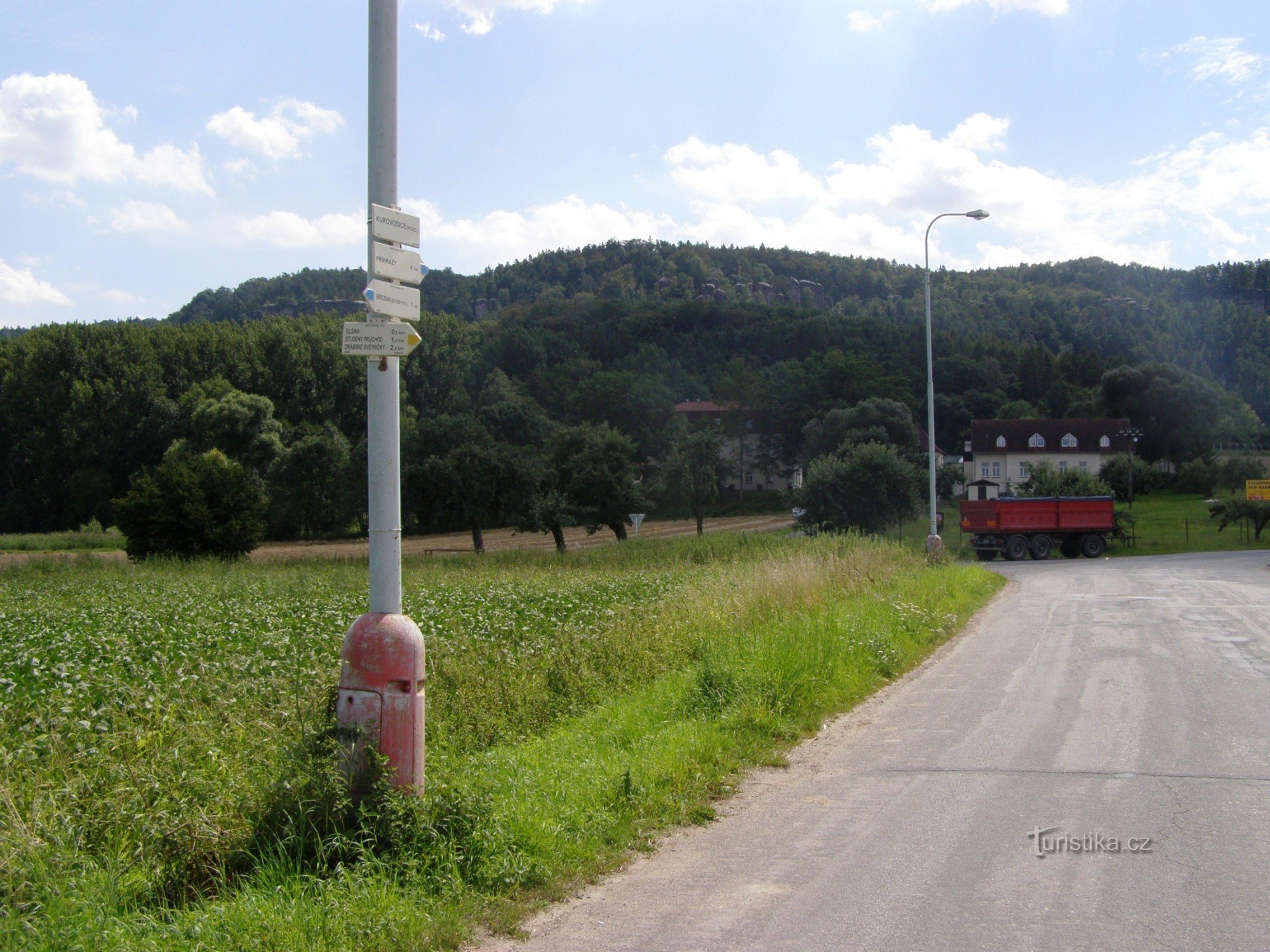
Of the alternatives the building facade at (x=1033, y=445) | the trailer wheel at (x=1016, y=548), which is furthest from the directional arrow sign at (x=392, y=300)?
the building facade at (x=1033, y=445)

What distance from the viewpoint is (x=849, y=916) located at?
4383mm

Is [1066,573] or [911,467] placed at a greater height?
[911,467]

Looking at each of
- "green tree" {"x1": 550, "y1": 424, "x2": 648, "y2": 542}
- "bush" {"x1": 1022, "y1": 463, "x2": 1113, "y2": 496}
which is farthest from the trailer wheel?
"green tree" {"x1": 550, "y1": 424, "x2": 648, "y2": 542}

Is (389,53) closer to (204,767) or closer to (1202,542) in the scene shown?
(204,767)

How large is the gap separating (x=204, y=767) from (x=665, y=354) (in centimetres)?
12463

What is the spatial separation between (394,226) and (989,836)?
4.82 metres

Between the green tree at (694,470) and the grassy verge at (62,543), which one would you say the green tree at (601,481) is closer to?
the green tree at (694,470)

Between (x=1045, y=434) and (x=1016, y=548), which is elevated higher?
(x=1045, y=434)

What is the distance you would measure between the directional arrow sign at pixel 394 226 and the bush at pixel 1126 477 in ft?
261

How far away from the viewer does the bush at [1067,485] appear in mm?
54406

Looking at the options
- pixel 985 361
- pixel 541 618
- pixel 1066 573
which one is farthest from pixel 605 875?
pixel 985 361

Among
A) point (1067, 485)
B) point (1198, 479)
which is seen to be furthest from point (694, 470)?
point (1198, 479)

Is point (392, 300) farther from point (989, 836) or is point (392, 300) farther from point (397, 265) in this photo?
point (989, 836)

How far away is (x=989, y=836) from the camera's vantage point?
5.46m
